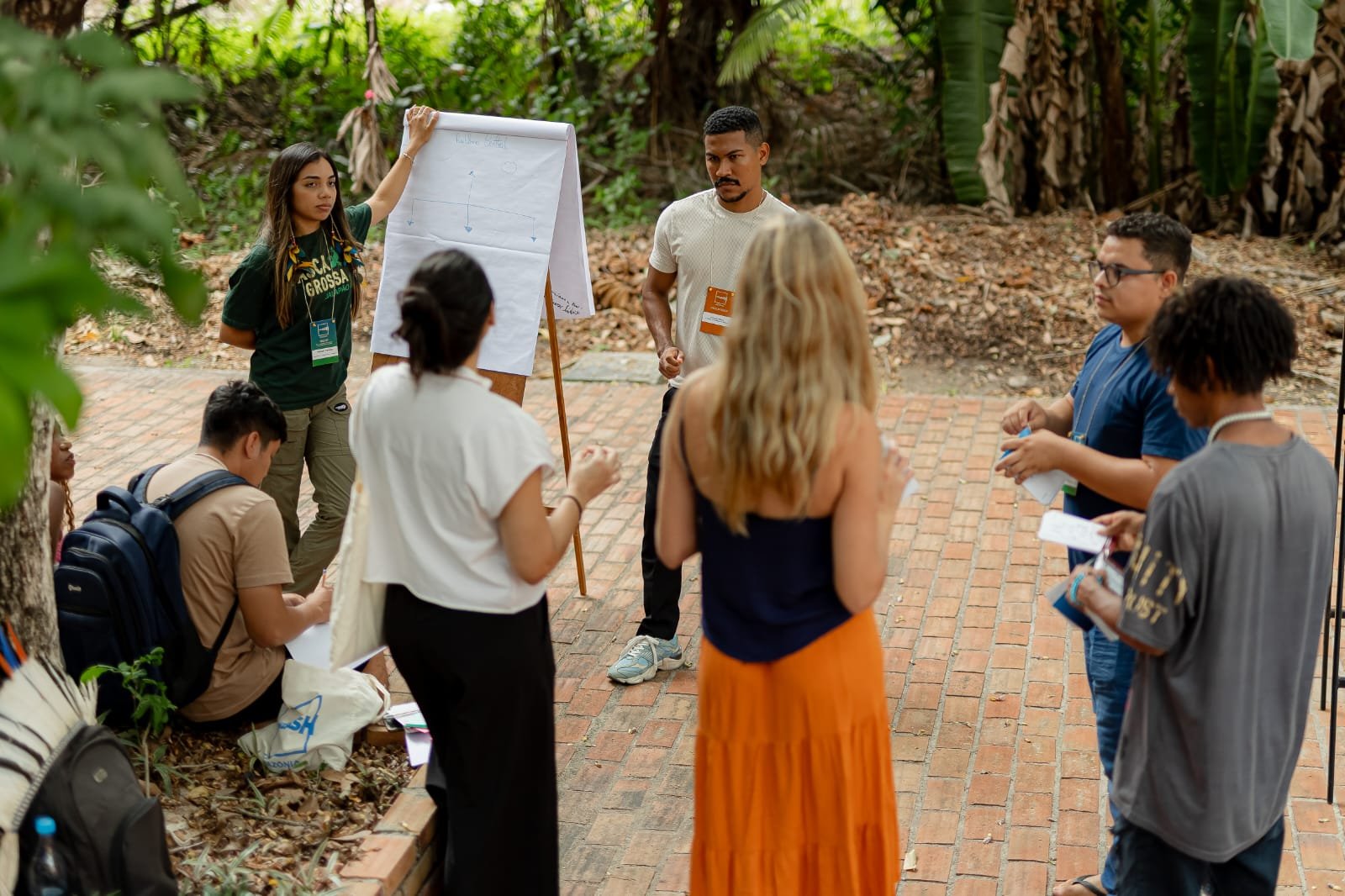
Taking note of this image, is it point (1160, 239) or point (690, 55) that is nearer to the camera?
point (1160, 239)

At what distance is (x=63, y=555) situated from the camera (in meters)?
3.87

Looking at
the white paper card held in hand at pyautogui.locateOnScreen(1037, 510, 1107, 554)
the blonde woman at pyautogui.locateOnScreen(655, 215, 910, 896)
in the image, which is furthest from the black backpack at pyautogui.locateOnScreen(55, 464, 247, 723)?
the white paper card held in hand at pyautogui.locateOnScreen(1037, 510, 1107, 554)

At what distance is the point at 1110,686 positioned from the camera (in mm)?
3535

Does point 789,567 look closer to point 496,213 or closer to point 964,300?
point 496,213

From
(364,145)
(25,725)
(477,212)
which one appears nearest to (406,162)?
(477,212)

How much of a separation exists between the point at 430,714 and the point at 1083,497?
1917 millimetres

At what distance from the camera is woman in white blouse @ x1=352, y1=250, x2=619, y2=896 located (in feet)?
10.1

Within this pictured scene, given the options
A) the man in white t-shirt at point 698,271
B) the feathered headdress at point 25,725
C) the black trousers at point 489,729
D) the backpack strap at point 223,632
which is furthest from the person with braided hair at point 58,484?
the man in white t-shirt at point 698,271

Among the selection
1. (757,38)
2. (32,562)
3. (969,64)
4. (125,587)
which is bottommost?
(125,587)

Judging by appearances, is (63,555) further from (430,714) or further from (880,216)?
(880,216)

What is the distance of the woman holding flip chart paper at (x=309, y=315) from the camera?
16.0 feet

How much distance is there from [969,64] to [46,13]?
801cm

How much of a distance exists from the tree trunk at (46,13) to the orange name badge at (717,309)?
232cm

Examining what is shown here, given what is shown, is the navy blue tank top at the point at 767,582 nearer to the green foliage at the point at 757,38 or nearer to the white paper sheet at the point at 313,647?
the white paper sheet at the point at 313,647
